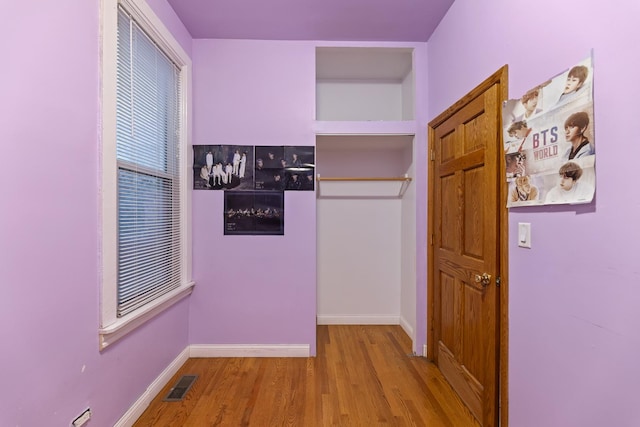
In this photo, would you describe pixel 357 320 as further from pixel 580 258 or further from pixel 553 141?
pixel 553 141

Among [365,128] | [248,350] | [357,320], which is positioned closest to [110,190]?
[248,350]

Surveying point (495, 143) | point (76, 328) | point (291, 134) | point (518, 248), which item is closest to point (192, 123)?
point (291, 134)

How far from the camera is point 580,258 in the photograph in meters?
1.18

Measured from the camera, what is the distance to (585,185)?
114cm

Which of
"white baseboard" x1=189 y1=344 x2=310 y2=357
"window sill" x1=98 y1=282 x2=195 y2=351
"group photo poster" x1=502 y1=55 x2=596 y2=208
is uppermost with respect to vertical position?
"group photo poster" x1=502 y1=55 x2=596 y2=208

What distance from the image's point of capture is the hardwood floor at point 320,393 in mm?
1894

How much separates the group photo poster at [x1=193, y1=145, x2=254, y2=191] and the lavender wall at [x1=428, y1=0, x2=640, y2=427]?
76.4 inches

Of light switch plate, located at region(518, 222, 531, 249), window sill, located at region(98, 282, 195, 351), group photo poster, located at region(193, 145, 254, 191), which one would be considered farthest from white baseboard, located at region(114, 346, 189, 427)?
light switch plate, located at region(518, 222, 531, 249)

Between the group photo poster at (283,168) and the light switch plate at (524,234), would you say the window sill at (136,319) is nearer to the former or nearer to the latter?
the group photo poster at (283,168)

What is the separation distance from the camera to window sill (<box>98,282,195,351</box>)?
159cm

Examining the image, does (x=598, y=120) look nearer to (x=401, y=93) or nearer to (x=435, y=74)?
(x=435, y=74)

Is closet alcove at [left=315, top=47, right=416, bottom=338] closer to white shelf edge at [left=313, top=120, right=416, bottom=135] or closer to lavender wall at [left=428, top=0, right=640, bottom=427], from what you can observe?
white shelf edge at [left=313, top=120, right=416, bottom=135]

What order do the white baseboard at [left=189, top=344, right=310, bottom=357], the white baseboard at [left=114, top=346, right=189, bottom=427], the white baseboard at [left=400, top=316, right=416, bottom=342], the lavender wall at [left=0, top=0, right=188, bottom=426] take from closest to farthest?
the lavender wall at [left=0, top=0, right=188, bottom=426] < the white baseboard at [left=114, top=346, right=189, bottom=427] < the white baseboard at [left=189, top=344, right=310, bottom=357] < the white baseboard at [left=400, top=316, right=416, bottom=342]

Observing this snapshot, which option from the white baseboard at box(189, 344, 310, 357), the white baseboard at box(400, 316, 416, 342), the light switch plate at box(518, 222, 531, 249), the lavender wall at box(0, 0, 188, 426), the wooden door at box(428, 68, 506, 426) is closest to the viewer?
the lavender wall at box(0, 0, 188, 426)
